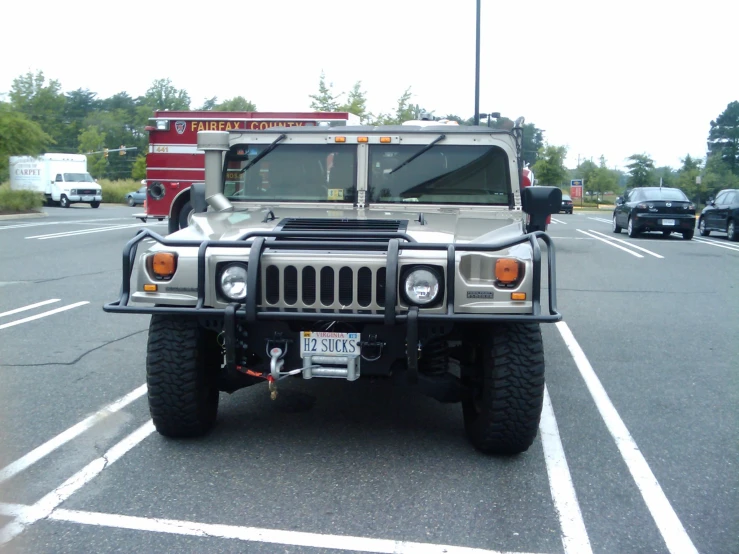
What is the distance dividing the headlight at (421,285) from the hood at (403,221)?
31 cm

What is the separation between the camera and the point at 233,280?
4.14 metres

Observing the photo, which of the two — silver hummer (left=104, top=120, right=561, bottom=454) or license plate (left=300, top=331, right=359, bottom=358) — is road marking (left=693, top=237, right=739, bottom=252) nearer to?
silver hummer (left=104, top=120, right=561, bottom=454)

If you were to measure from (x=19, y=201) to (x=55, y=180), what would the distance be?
1107 cm

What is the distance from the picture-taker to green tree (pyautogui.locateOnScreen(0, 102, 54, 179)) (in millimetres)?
31562

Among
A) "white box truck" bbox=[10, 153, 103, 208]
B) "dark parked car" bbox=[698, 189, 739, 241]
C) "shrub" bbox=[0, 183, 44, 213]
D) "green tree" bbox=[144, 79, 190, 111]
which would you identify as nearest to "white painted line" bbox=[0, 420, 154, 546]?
"dark parked car" bbox=[698, 189, 739, 241]

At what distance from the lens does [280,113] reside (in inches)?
569

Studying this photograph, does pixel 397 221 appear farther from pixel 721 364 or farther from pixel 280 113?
pixel 280 113

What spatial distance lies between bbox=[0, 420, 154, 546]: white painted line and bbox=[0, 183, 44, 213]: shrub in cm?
2986

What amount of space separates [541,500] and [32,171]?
43.8 meters

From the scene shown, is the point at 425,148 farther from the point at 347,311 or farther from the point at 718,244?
→ the point at 718,244

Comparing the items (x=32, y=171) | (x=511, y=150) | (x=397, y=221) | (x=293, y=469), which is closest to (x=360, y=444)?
(x=293, y=469)

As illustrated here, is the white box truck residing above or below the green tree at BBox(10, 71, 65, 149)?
below

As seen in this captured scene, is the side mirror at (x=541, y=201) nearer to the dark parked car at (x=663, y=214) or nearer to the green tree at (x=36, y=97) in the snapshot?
the dark parked car at (x=663, y=214)

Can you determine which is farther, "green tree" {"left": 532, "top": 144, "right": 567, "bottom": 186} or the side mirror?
"green tree" {"left": 532, "top": 144, "right": 567, "bottom": 186}
